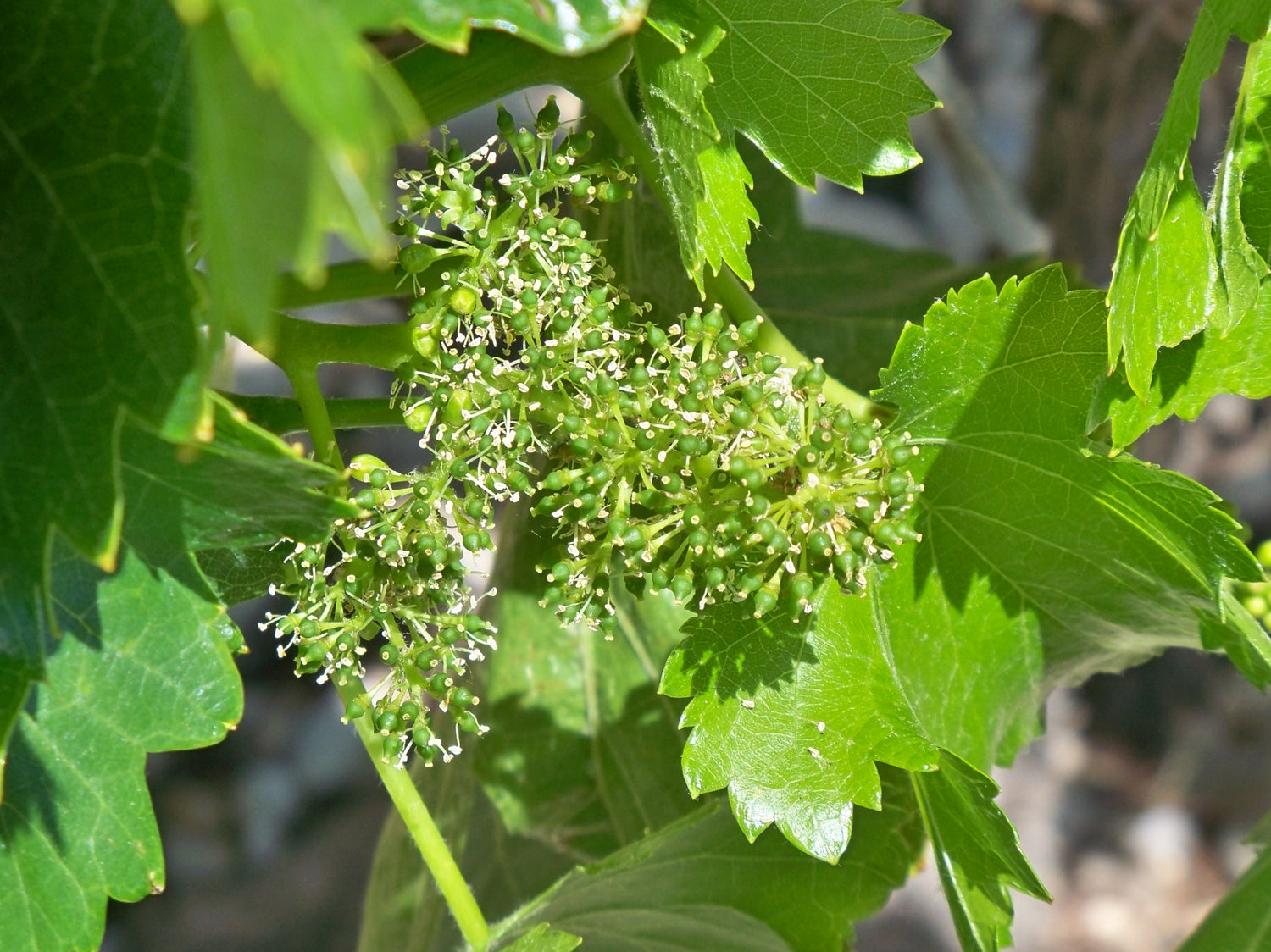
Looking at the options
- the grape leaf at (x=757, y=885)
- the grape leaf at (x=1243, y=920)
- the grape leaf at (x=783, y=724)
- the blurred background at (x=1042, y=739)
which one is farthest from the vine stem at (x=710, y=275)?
the blurred background at (x=1042, y=739)

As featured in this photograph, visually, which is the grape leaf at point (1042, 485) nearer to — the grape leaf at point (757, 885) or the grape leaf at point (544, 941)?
the grape leaf at point (757, 885)

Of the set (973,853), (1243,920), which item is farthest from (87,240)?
(1243,920)

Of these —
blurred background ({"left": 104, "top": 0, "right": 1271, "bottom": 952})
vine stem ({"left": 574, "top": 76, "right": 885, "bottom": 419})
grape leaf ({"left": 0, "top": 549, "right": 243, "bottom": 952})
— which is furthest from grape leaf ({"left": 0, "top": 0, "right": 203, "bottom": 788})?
blurred background ({"left": 104, "top": 0, "right": 1271, "bottom": 952})

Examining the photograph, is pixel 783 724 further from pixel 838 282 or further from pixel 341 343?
pixel 838 282

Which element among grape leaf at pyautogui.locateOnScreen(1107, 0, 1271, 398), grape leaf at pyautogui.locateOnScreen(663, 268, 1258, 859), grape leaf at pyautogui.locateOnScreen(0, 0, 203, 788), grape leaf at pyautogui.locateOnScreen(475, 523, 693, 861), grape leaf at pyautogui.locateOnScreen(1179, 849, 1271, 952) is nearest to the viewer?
grape leaf at pyautogui.locateOnScreen(0, 0, 203, 788)

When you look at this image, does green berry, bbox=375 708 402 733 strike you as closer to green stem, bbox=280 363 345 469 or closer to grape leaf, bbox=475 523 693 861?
green stem, bbox=280 363 345 469
